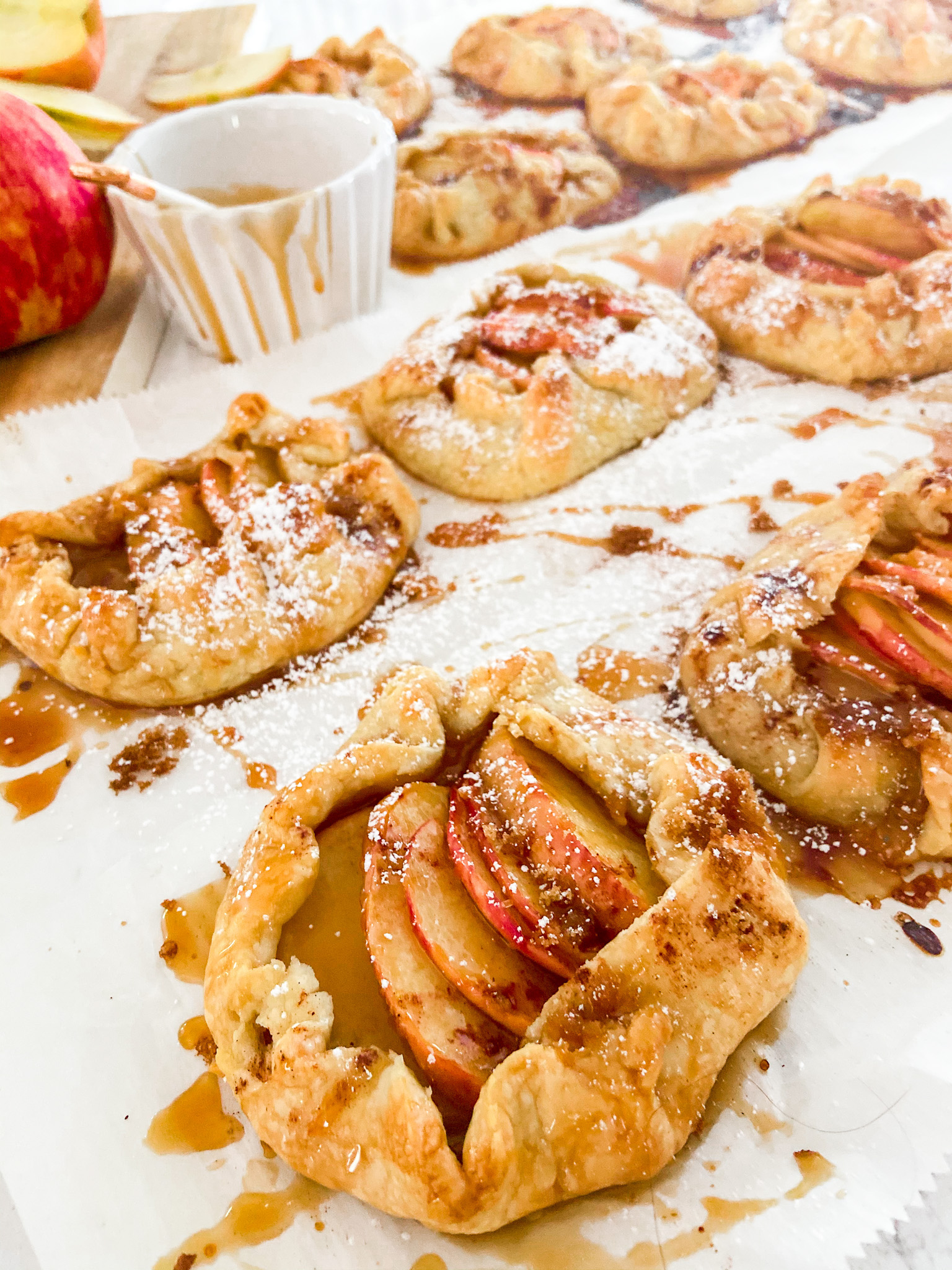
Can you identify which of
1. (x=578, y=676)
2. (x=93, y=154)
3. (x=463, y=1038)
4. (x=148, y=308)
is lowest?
(x=578, y=676)

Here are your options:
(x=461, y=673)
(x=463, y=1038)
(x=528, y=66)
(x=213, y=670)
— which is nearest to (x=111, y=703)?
(x=213, y=670)

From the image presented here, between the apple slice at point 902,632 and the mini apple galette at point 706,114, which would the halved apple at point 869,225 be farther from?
the apple slice at point 902,632

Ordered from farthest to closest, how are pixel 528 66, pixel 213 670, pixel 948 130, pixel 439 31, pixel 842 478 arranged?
pixel 439 31
pixel 528 66
pixel 948 130
pixel 842 478
pixel 213 670

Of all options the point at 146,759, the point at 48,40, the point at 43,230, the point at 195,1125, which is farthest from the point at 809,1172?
the point at 48,40

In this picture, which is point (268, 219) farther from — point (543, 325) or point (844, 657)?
point (844, 657)

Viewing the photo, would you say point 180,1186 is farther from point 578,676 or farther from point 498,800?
point 578,676

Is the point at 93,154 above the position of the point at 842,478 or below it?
above
